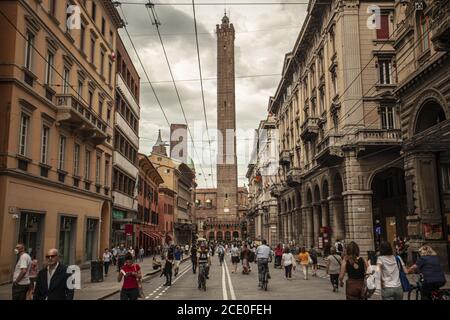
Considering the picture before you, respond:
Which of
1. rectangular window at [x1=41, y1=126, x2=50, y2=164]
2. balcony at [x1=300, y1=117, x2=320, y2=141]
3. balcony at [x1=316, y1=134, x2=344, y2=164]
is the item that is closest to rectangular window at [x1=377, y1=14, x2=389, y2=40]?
balcony at [x1=316, y1=134, x2=344, y2=164]

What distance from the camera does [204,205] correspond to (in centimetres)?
16112

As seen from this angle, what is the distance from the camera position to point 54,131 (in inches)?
953

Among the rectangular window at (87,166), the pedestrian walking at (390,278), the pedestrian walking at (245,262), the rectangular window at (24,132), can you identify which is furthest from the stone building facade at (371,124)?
the rectangular window at (24,132)

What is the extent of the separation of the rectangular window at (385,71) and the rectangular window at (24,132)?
24.2 metres

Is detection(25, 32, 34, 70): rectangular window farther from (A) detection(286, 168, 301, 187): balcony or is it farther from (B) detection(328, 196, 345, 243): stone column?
(A) detection(286, 168, 301, 187): balcony

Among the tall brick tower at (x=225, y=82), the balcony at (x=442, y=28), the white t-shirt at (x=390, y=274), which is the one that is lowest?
the white t-shirt at (x=390, y=274)

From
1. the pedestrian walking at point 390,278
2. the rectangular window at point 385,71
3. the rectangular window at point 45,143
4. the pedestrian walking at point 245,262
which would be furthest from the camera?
the rectangular window at point 385,71

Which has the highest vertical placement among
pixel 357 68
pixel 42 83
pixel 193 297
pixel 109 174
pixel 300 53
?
pixel 300 53

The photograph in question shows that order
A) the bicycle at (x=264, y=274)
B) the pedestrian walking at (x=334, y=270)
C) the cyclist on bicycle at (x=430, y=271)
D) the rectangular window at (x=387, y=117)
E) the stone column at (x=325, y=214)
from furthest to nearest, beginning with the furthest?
the stone column at (x=325, y=214) < the rectangular window at (x=387, y=117) < the bicycle at (x=264, y=274) < the pedestrian walking at (x=334, y=270) < the cyclist on bicycle at (x=430, y=271)

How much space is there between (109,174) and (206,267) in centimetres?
1907

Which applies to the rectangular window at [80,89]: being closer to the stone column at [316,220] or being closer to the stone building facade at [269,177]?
the stone column at [316,220]

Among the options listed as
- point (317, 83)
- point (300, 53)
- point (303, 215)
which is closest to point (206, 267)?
point (317, 83)

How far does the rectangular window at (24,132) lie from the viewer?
2066 centimetres

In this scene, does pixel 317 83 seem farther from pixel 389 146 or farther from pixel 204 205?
pixel 204 205
